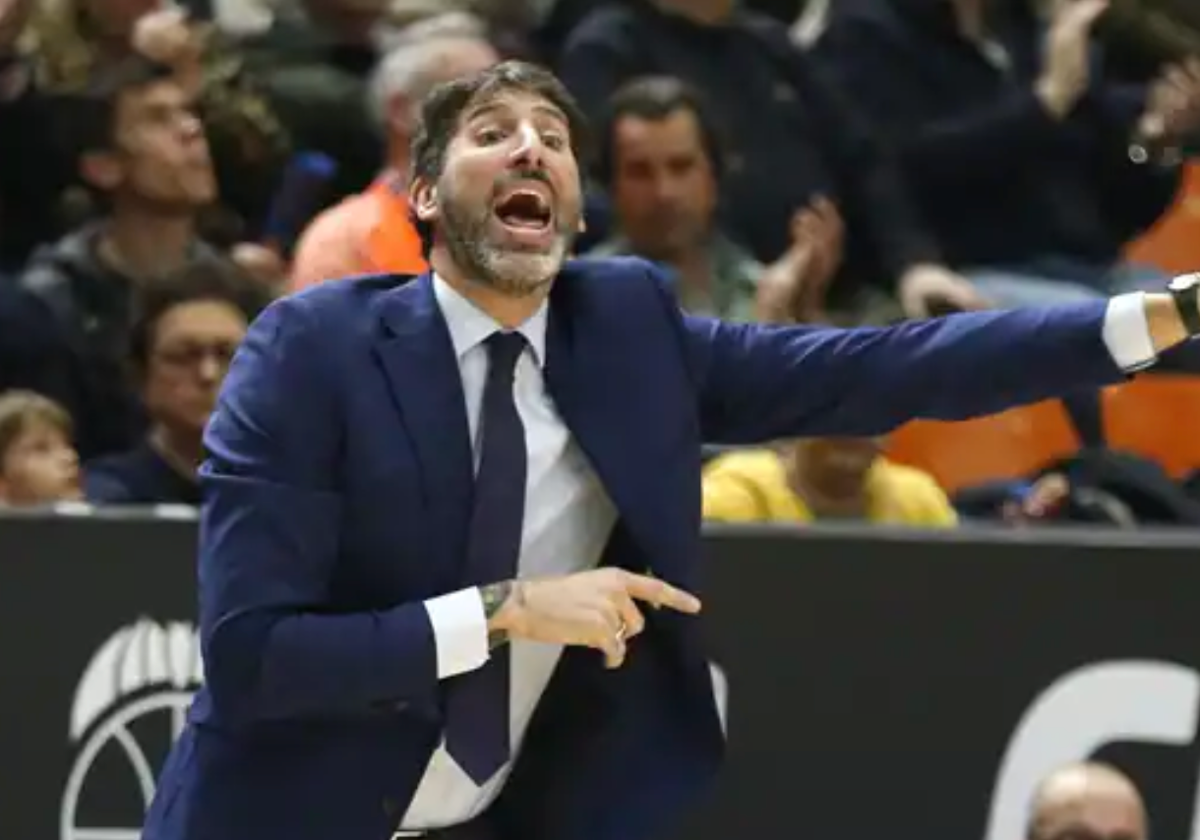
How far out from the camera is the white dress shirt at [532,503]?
3.24 meters

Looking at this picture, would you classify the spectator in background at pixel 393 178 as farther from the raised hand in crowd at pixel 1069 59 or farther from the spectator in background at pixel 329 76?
the raised hand in crowd at pixel 1069 59

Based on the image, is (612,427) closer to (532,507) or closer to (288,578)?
(532,507)

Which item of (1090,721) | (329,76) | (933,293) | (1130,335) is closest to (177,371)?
(329,76)

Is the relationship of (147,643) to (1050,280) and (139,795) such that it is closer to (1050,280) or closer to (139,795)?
(139,795)

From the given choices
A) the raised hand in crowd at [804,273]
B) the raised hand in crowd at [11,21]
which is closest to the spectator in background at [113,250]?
the raised hand in crowd at [11,21]

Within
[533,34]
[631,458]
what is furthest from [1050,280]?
[631,458]

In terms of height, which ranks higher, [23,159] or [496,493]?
[496,493]

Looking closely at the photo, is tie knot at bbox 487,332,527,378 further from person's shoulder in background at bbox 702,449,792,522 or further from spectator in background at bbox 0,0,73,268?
spectator in background at bbox 0,0,73,268

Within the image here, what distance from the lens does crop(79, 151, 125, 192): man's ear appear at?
6.38m

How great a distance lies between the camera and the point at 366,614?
308 centimetres

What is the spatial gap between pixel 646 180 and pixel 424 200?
9.54 feet

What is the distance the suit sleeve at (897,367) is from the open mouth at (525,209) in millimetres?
251

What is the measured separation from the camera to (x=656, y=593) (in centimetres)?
303

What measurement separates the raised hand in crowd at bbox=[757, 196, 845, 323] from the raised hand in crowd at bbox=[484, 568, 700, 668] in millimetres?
2949
